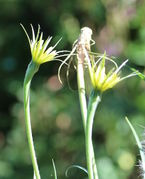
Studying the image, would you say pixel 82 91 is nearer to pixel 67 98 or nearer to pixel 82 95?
pixel 82 95

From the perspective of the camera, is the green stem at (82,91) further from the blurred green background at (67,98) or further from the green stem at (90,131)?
the blurred green background at (67,98)

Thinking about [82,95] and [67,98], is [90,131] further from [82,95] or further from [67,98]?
[67,98]

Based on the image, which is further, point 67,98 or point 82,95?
point 67,98

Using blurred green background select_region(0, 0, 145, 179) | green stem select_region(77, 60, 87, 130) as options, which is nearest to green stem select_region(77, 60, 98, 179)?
green stem select_region(77, 60, 87, 130)

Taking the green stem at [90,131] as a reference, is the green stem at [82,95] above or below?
above

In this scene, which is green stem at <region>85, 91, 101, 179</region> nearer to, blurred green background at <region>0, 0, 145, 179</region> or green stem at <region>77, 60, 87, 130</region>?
green stem at <region>77, 60, 87, 130</region>

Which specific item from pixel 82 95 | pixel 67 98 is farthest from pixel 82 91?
pixel 67 98

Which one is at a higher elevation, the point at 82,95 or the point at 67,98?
the point at 67,98

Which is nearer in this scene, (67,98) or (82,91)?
(82,91)

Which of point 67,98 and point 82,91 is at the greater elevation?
point 67,98

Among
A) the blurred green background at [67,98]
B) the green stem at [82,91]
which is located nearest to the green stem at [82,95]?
the green stem at [82,91]
